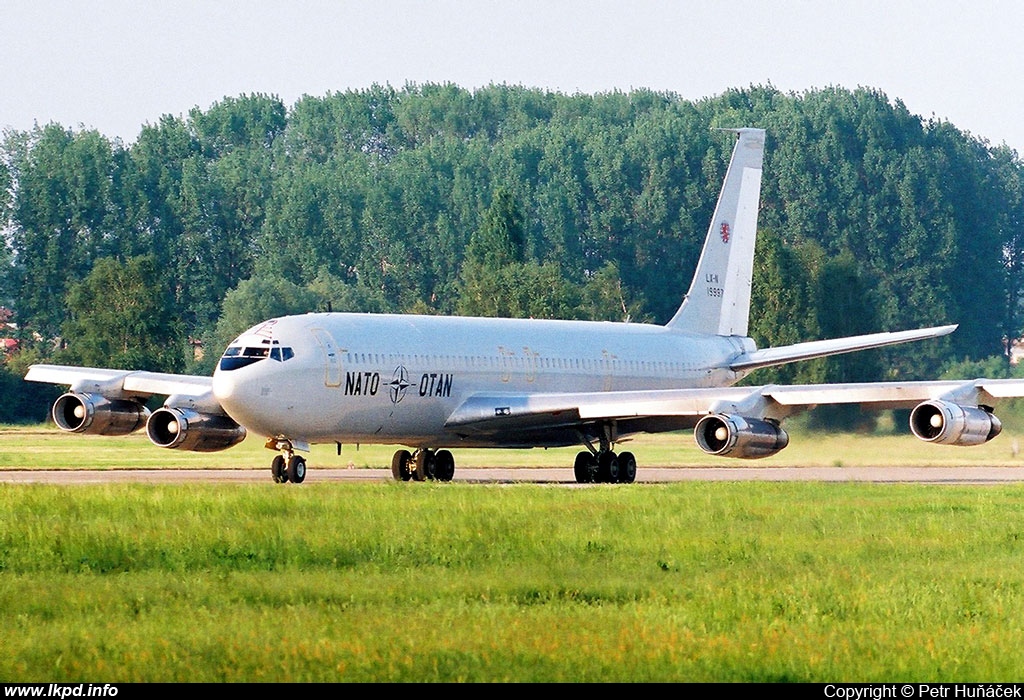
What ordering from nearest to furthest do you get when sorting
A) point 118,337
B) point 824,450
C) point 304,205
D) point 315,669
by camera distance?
point 315,669, point 824,450, point 118,337, point 304,205

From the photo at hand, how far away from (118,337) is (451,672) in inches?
2885

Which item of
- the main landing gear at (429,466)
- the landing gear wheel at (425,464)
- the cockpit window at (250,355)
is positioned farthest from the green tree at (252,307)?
the cockpit window at (250,355)

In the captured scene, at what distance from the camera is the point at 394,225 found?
121 m

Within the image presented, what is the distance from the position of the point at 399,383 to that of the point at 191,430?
450 centimetres

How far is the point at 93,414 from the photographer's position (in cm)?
3900

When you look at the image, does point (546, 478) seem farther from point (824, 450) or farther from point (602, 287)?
point (602, 287)

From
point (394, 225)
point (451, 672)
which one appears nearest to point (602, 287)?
point (394, 225)

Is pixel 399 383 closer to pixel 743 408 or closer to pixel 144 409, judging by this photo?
pixel 144 409

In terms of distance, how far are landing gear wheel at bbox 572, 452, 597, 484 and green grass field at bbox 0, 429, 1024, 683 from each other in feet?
31.8

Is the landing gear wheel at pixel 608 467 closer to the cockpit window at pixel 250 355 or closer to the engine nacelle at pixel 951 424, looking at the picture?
the engine nacelle at pixel 951 424

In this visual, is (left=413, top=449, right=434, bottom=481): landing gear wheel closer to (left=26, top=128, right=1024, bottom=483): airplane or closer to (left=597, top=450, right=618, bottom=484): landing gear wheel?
(left=26, top=128, right=1024, bottom=483): airplane

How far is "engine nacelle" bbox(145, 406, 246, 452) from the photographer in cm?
3716

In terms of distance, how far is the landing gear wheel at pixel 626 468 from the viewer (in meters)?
38.8

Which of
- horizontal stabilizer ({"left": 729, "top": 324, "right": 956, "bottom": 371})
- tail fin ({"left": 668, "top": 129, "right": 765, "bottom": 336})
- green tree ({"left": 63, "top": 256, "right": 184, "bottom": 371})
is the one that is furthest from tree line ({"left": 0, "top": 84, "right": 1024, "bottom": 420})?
horizontal stabilizer ({"left": 729, "top": 324, "right": 956, "bottom": 371})
